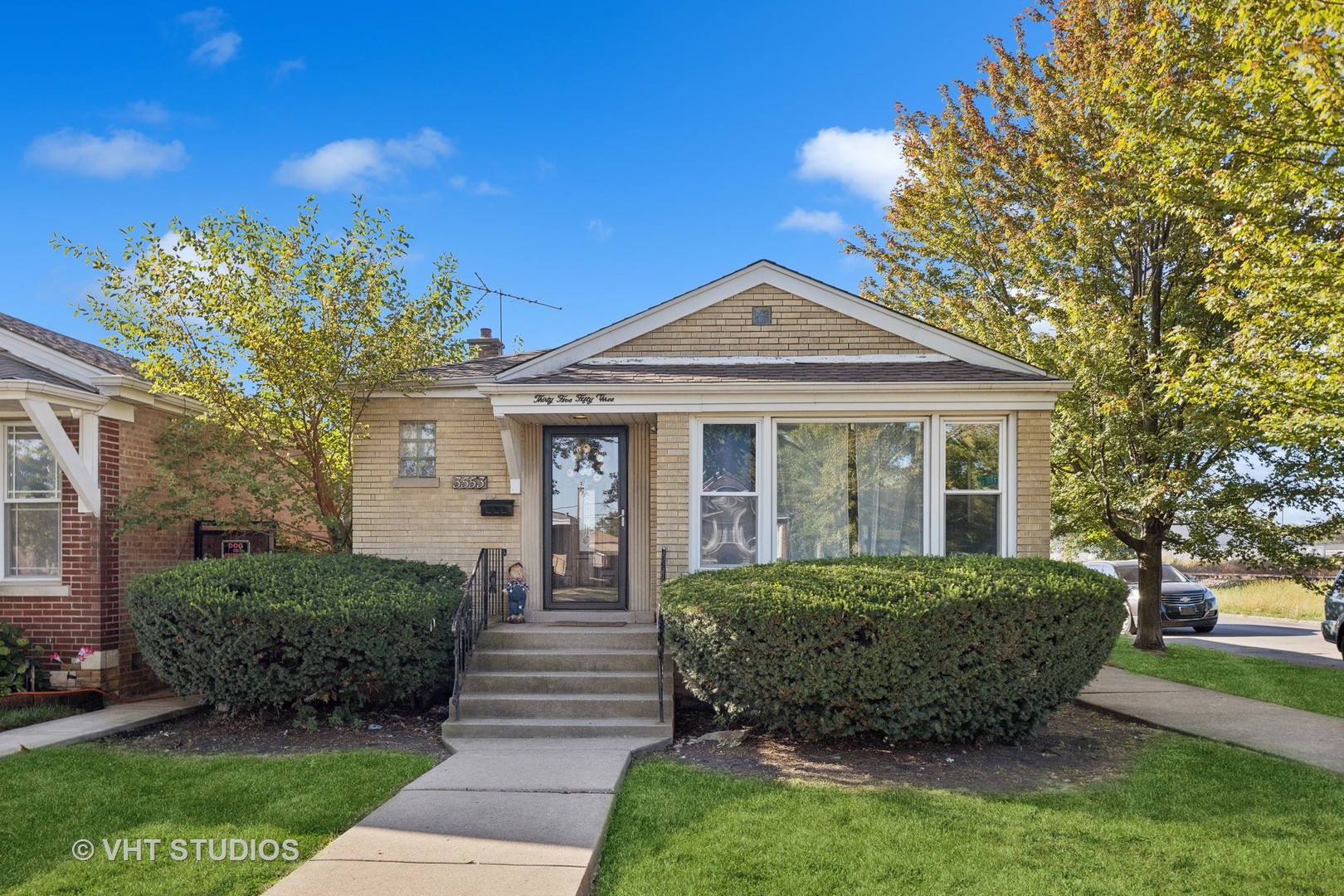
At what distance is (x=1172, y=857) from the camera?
4.38 metres

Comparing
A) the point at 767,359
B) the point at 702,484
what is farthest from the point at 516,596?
the point at 767,359

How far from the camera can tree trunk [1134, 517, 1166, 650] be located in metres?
12.9

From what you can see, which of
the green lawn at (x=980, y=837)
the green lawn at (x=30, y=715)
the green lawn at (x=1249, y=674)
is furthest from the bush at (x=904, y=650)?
the green lawn at (x=30, y=715)

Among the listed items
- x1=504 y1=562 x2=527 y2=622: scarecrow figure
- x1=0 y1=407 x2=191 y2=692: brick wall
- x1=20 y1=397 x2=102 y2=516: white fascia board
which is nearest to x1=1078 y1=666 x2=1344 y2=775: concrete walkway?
x1=504 y1=562 x2=527 y2=622: scarecrow figure

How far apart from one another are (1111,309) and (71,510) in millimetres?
13332

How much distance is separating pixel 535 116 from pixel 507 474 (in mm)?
7752

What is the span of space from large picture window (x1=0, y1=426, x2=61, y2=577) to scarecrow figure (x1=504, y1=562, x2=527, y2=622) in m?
4.79

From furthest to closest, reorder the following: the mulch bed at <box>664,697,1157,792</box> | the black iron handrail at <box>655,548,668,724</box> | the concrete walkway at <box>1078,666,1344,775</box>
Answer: the black iron handrail at <box>655,548,668,724</box>, the concrete walkway at <box>1078,666,1344,775</box>, the mulch bed at <box>664,697,1157,792</box>

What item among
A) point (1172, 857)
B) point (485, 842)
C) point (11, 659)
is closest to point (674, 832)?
point (485, 842)

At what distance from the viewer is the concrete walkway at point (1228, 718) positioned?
6668mm

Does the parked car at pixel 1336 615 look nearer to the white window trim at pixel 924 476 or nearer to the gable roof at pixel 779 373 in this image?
the white window trim at pixel 924 476

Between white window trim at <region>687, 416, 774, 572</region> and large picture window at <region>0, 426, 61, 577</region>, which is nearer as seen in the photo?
white window trim at <region>687, 416, 774, 572</region>

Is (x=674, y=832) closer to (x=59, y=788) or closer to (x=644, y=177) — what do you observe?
(x=59, y=788)

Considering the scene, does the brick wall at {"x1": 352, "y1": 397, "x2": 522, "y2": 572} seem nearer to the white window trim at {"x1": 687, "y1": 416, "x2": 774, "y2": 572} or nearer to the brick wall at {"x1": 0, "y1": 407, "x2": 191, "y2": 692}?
the white window trim at {"x1": 687, "y1": 416, "x2": 774, "y2": 572}
